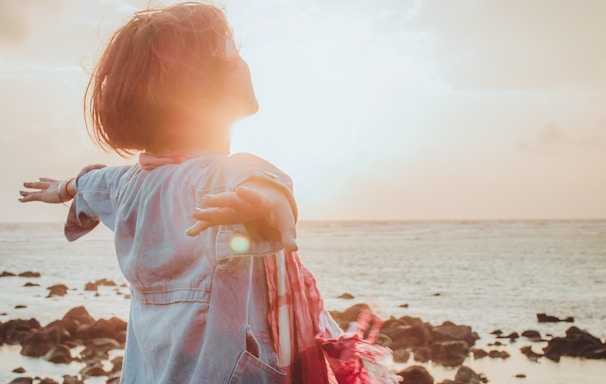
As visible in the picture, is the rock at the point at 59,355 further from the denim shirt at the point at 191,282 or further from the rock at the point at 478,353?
the denim shirt at the point at 191,282

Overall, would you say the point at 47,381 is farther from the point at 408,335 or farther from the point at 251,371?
the point at 251,371

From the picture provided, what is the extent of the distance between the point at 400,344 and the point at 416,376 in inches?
89.8

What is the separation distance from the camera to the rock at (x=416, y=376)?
740 centimetres

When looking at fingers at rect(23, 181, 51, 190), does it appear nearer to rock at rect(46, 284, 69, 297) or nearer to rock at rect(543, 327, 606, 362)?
rock at rect(543, 327, 606, 362)

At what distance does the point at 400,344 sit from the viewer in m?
9.73

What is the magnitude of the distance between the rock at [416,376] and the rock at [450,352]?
1314 mm

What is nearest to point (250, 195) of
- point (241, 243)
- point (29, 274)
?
point (241, 243)

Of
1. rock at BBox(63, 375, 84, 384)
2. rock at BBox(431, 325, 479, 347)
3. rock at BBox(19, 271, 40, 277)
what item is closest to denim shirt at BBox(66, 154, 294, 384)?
rock at BBox(63, 375, 84, 384)

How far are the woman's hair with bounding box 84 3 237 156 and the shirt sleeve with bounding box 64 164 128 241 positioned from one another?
A: 21cm

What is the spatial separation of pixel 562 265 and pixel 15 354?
20210 mm

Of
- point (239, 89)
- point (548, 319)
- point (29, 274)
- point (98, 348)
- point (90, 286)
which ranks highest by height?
point (239, 89)

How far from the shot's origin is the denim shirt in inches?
60.4

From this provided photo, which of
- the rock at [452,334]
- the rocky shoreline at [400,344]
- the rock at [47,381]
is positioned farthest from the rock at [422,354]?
the rock at [47,381]

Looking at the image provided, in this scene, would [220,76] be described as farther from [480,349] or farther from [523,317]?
[523,317]
